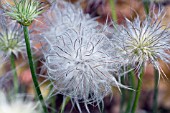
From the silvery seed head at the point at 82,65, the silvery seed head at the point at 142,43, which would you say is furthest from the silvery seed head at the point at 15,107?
the silvery seed head at the point at 142,43

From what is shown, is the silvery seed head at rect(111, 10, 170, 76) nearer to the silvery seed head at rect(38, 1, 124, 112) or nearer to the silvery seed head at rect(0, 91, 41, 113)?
the silvery seed head at rect(38, 1, 124, 112)

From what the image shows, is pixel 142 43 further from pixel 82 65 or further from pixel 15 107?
pixel 15 107

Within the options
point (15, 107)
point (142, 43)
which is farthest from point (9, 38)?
point (142, 43)

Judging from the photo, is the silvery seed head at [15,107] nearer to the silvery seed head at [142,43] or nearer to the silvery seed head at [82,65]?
→ the silvery seed head at [82,65]

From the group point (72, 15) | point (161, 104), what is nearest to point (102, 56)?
point (72, 15)

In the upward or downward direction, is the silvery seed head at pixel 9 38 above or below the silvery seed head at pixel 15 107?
above

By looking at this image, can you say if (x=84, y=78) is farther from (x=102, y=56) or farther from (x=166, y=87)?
(x=166, y=87)

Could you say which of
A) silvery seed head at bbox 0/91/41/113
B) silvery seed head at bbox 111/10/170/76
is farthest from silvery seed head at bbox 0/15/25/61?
silvery seed head at bbox 111/10/170/76
